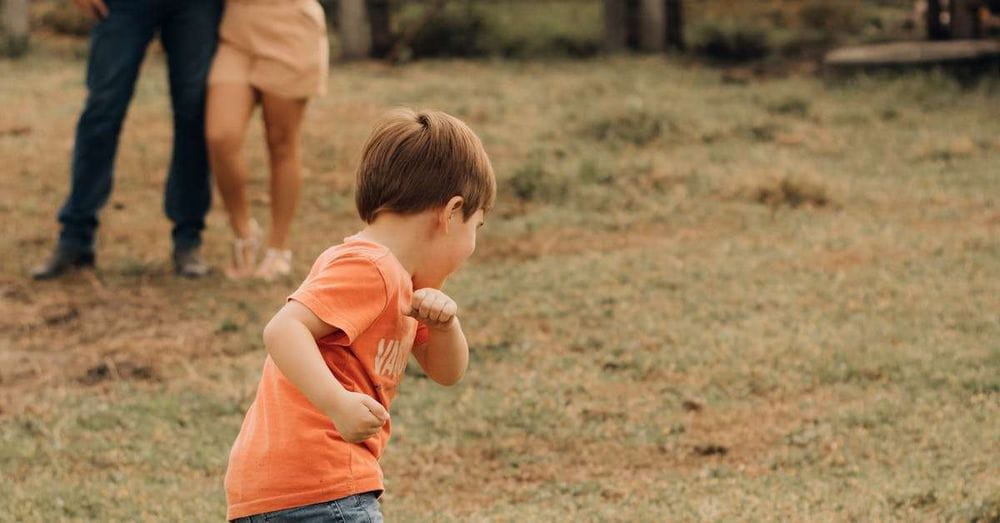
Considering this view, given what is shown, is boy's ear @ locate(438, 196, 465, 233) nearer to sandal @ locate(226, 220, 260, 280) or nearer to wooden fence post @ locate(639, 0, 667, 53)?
sandal @ locate(226, 220, 260, 280)

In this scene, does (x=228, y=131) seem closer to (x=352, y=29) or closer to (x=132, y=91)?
(x=132, y=91)

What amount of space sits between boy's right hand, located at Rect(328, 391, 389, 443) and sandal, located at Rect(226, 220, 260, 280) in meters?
3.78

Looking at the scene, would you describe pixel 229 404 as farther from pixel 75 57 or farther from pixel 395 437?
pixel 75 57

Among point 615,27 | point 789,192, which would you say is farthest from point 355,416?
point 615,27

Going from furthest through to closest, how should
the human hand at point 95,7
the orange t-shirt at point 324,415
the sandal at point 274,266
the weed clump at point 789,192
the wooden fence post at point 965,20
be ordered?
the wooden fence post at point 965,20
the weed clump at point 789,192
the sandal at point 274,266
the human hand at point 95,7
the orange t-shirt at point 324,415

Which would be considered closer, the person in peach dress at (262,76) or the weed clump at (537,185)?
the person in peach dress at (262,76)

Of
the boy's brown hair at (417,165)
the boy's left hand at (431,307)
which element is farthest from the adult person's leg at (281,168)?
the boy's left hand at (431,307)

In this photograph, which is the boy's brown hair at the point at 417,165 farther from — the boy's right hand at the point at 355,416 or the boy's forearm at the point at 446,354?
the boy's right hand at the point at 355,416

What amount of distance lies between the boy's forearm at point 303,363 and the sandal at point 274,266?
367 centimetres

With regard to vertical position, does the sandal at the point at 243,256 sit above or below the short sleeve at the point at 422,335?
below

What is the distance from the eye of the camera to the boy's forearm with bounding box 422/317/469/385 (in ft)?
8.75

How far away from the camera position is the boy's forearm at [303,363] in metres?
2.33

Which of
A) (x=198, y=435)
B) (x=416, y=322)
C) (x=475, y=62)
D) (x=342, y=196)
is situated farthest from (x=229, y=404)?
(x=475, y=62)

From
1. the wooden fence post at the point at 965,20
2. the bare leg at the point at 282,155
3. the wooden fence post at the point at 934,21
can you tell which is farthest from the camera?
the wooden fence post at the point at 934,21
